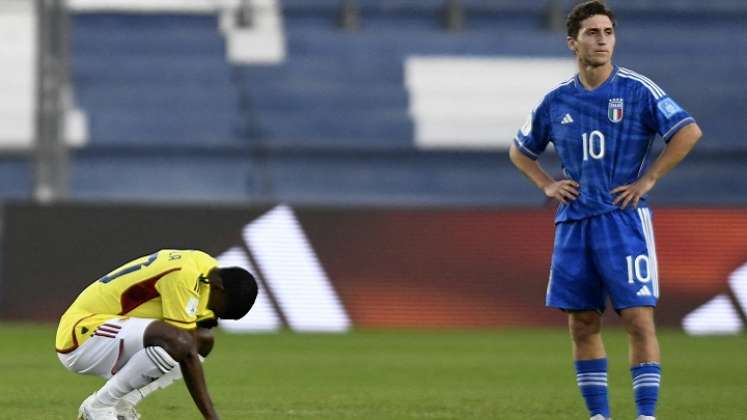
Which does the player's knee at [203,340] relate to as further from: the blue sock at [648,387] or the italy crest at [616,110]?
the italy crest at [616,110]

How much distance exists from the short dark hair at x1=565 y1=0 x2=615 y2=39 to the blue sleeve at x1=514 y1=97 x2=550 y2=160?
0.36m

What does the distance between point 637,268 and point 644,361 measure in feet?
1.33

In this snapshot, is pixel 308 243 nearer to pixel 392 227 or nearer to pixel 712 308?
pixel 392 227

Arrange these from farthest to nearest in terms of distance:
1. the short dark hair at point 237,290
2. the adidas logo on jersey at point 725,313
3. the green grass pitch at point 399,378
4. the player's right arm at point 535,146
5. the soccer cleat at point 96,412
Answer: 1. the adidas logo on jersey at point 725,313
2. the green grass pitch at point 399,378
3. the player's right arm at point 535,146
4. the soccer cleat at point 96,412
5. the short dark hair at point 237,290

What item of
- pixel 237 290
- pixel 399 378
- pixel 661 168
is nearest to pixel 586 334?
pixel 661 168

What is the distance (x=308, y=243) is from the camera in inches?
587

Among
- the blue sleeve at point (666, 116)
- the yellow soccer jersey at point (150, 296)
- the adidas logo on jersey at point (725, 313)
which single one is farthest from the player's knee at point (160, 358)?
the adidas logo on jersey at point (725, 313)

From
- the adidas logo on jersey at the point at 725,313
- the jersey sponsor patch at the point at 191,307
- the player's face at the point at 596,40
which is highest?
the player's face at the point at 596,40

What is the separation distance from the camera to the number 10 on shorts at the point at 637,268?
6.33m

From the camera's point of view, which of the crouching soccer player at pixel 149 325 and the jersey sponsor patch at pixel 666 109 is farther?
the jersey sponsor patch at pixel 666 109

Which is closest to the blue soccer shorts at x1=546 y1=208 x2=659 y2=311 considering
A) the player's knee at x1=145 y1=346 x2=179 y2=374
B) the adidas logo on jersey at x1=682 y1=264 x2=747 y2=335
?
the player's knee at x1=145 y1=346 x2=179 y2=374

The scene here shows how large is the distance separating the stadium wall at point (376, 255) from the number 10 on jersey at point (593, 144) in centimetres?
856

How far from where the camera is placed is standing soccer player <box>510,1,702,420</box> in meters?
6.34

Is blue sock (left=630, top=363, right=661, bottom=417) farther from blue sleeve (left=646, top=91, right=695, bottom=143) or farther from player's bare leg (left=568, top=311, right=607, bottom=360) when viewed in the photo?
blue sleeve (left=646, top=91, right=695, bottom=143)
